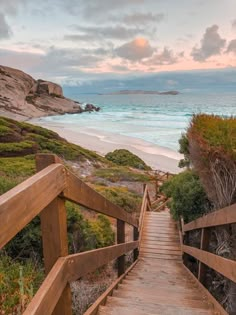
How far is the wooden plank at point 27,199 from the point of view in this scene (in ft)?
3.71

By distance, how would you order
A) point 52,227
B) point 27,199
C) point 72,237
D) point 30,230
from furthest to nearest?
point 72,237
point 30,230
point 52,227
point 27,199

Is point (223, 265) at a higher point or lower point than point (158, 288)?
higher

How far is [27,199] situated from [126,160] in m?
22.5

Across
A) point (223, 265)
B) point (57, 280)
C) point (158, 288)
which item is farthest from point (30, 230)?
point (57, 280)

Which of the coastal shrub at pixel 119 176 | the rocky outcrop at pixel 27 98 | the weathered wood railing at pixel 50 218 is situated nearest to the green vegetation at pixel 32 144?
the coastal shrub at pixel 119 176

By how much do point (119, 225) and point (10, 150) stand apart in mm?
13576

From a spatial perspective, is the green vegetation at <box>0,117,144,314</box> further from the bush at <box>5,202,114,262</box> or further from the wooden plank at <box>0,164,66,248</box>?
the wooden plank at <box>0,164,66,248</box>

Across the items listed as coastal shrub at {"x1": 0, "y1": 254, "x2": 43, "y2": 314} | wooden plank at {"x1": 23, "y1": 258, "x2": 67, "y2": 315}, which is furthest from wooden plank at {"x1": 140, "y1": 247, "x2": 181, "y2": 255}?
wooden plank at {"x1": 23, "y1": 258, "x2": 67, "y2": 315}

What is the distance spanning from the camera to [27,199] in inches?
51.0

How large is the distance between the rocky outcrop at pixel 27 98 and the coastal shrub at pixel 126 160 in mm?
31708

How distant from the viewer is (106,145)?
30703 mm

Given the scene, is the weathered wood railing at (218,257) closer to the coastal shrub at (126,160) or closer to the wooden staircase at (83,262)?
the wooden staircase at (83,262)

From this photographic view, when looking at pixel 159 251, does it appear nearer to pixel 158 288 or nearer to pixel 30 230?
pixel 158 288

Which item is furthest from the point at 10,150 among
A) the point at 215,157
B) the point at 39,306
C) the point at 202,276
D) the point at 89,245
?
the point at 39,306
